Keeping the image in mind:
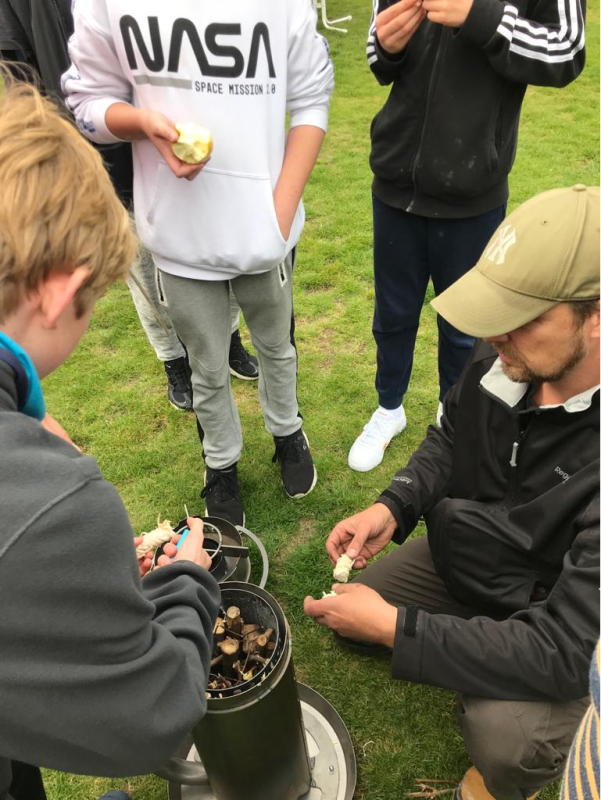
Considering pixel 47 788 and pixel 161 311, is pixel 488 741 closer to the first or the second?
pixel 47 788

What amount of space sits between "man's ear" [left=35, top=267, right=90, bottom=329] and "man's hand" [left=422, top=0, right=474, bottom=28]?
69.1 inches

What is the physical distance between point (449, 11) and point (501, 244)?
1.04 m

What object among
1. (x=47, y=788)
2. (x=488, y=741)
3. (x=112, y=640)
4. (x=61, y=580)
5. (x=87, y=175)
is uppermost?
(x=87, y=175)

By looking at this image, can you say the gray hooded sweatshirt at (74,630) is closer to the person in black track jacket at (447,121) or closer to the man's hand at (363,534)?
the man's hand at (363,534)

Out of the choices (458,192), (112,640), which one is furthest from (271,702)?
(458,192)

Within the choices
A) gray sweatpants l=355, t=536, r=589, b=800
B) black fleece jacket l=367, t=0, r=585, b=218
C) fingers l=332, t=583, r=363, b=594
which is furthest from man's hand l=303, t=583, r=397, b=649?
black fleece jacket l=367, t=0, r=585, b=218

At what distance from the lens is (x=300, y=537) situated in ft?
9.89

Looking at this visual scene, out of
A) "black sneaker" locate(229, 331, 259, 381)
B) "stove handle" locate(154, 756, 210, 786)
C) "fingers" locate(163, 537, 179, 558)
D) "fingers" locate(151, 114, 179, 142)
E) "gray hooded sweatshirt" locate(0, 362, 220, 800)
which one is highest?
"fingers" locate(151, 114, 179, 142)

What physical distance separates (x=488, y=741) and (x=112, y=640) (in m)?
1.22

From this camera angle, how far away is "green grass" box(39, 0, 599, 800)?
2.26 meters

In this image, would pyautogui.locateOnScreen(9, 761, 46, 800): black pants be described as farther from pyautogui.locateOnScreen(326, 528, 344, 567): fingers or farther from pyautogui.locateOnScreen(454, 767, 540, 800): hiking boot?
pyautogui.locateOnScreen(454, 767, 540, 800): hiking boot

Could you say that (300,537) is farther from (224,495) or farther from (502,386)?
(502,386)

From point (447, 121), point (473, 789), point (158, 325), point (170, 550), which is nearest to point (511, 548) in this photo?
point (473, 789)

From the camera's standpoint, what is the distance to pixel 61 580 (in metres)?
0.95
